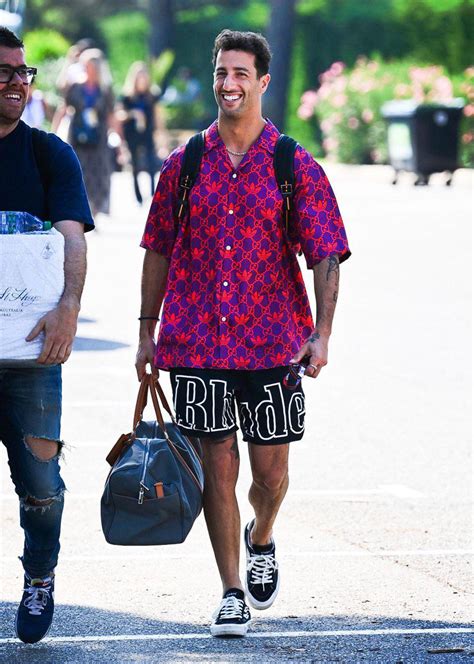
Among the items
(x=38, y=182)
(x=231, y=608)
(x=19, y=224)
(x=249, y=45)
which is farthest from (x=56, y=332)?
(x=249, y=45)

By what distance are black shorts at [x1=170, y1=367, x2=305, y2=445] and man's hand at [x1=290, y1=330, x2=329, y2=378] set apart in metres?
0.10

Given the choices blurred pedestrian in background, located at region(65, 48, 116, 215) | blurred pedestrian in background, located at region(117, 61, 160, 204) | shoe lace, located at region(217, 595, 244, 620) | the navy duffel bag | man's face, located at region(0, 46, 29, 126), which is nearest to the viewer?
man's face, located at region(0, 46, 29, 126)

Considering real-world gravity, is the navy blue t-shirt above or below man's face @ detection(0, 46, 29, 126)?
below

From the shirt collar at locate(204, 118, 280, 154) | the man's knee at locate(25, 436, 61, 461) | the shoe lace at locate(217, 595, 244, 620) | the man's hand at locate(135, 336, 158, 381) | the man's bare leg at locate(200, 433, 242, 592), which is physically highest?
the shirt collar at locate(204, 118, 280, 154)

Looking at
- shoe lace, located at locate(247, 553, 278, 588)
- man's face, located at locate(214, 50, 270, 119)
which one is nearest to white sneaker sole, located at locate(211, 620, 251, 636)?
shoe lace, located at locate(247, 553, 278, 588)

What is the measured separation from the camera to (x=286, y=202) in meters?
5.52

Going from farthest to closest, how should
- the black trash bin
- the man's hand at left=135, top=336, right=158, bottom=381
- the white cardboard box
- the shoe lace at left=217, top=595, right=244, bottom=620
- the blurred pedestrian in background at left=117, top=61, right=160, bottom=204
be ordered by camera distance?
the black trash bin < the blurred pedestrian in background at left=117, top=61, right=160, bottom=204 < the man's hand at left=135, top=336, right=158, bottom=381 < the shoe lace at left=217, top=595, right=244, bottom=620 < the white cardboard box

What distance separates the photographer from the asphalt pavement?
5.36 m

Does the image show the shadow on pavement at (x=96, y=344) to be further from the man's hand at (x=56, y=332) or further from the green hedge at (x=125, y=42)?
the green hedge at (x=125, y=42)

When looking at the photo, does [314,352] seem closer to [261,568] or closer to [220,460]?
[220,460]

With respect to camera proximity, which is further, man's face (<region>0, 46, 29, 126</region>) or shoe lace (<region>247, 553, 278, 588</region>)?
shoe lace (<region>247, 553, 278, 588</region>)

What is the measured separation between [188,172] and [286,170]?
32 cm

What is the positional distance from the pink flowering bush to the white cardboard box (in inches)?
1096

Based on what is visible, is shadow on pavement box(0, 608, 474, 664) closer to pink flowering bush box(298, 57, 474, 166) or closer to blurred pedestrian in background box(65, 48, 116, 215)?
blurred pedestrian in background box(65, 48, 116, 215)
